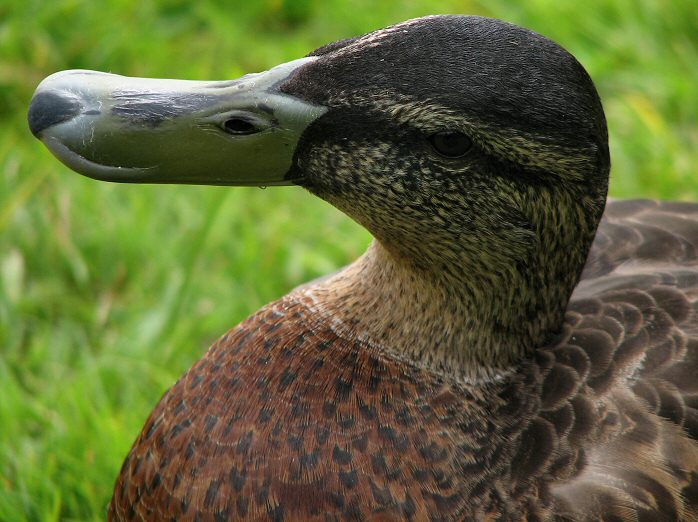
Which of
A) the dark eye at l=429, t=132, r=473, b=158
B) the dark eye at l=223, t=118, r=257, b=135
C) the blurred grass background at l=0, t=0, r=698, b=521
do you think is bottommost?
the blurred grass background at l=0, t=0, r=698, b=521

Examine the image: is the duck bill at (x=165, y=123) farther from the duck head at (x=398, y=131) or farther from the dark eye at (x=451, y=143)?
the dark eye at (x=451, y=143)

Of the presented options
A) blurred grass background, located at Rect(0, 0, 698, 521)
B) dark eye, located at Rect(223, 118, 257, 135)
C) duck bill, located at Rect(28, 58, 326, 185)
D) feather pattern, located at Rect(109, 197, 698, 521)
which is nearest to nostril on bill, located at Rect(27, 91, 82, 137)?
duck bill, located at Rect(28, 58, 326, 185)

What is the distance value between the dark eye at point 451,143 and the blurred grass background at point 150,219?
1.21 metres

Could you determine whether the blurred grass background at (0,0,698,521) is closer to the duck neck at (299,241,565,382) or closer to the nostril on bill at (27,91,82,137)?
the duck neck at (299,241,565,382)

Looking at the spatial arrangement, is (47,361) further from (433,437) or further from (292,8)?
(292,8)

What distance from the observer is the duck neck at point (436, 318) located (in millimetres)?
1969

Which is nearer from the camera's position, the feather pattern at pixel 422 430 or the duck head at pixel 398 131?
the duck head at pixel 398 131

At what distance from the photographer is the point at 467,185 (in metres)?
1.79

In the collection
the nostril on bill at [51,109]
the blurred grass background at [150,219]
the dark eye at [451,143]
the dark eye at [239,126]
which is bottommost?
the blurred grass background at [150,219]

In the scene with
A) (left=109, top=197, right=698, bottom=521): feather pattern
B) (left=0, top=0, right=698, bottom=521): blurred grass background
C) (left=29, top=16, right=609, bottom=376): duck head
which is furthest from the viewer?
(left=0, top=0, right=698, bottom=521): blurred grass background

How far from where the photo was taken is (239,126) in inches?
69.6

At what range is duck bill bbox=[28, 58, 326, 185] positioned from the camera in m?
1.73

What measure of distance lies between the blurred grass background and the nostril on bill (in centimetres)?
103

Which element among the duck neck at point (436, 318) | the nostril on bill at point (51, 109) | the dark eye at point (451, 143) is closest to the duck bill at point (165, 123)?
the nostril on bill at point (51, 109)
